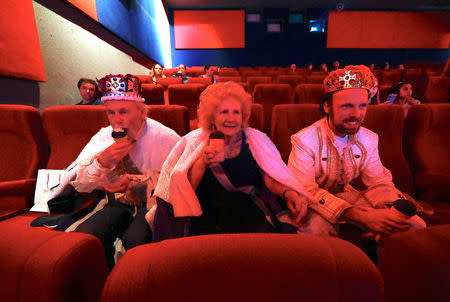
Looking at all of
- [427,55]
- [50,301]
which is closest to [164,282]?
[50,301]

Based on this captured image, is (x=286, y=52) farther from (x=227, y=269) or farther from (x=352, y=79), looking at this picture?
(x=227, y=269)

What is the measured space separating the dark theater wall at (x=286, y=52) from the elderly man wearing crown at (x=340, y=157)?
11.0 m

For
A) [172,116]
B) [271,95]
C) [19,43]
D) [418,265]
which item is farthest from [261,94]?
[19,43]

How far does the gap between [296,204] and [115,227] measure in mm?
916

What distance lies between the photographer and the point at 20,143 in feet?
4.62

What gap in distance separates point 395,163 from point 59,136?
221 cm

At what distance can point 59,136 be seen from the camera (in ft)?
4.82

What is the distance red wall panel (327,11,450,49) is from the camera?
10352 mm

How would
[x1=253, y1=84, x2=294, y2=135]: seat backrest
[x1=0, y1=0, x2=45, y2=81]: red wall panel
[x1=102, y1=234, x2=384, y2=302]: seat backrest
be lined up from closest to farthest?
[x1=102, y1=234, x2=384, y2=302]: seat backrest → [x1=0, y1=0, x2=45, y2=81]: red wall panel → [x1=253, y1=84, x2=294, y2=135]: seat backrest

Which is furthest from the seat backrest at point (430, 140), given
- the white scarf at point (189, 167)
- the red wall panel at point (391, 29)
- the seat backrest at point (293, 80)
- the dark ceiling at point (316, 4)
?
the red wall panel at point (391, 29)

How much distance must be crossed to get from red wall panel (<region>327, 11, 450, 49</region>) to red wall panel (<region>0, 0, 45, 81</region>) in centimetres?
1179

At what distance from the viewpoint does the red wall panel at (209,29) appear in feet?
34.6

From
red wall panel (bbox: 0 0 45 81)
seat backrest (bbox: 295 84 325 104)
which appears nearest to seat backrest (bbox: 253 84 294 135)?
seat backrest (bbox: 295 84 325 104)

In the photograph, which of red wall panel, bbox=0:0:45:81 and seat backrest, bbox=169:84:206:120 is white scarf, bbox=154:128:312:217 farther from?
red wall panel, bbox=0:0:45:81
